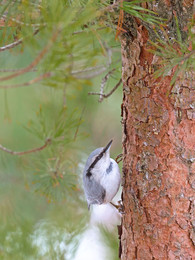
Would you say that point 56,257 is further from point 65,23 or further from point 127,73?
point 65,23

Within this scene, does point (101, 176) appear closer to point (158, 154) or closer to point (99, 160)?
point (99, 160)

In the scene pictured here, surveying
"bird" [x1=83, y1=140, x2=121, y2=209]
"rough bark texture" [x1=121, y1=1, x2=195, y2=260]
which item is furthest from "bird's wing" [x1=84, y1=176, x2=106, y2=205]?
"rough bark texture" [x1=121, y1=1, x2=195, y2=260]

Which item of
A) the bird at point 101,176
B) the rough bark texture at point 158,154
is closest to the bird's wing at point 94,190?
the bird at point 101,176

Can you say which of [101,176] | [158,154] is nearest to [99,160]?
[101,176]

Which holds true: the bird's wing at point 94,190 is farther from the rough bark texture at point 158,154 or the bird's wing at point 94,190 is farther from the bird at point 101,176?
the rough bark texture at point 158,154

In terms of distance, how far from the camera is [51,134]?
4.67ft

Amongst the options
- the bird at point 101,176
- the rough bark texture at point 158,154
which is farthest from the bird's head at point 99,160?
the rough bark texture at point 158,154

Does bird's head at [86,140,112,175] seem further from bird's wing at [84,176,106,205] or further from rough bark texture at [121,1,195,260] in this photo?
rough bark texture at [121,1,195,260]

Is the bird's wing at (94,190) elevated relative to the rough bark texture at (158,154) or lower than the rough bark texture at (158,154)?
lower

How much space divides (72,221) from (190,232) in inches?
42.6

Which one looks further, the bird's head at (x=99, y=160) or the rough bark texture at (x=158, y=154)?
the bird's head at (x=99, y=160)

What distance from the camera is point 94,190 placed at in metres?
1.74

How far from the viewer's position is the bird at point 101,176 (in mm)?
1706

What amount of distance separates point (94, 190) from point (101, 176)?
0.07 meters
